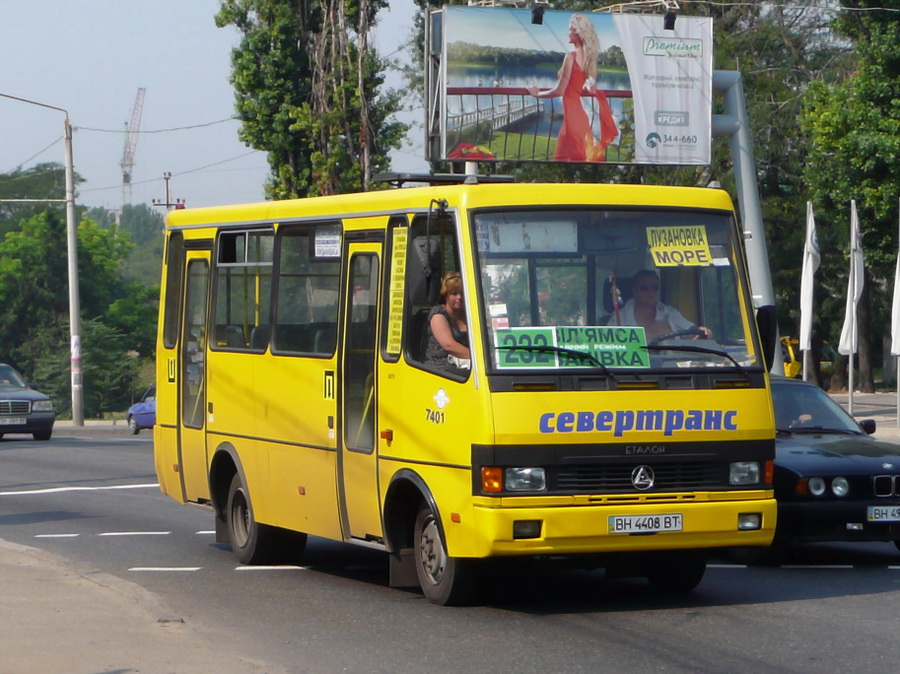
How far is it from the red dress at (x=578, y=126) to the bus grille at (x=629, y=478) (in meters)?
24.5

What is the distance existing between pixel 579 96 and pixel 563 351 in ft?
81.7

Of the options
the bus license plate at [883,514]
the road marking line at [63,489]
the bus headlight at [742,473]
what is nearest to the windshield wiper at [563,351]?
the bus headlight at [742,473]

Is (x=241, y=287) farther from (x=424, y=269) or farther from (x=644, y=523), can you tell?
(x=644, y=523)

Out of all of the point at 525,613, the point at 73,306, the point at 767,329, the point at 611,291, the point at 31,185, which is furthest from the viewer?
the point at 31,185

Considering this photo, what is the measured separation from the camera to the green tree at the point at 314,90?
129 ft

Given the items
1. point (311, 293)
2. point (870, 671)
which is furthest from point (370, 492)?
point (870, 671)

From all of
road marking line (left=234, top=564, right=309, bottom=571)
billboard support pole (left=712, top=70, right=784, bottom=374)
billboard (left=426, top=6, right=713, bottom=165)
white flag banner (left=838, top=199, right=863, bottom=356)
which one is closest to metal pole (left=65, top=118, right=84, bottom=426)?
billboard (left=426, top=6, right=713, bottom=165)

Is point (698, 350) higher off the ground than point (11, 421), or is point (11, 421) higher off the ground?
point (698, 350)

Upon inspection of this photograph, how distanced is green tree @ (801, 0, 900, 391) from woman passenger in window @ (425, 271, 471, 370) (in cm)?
2655

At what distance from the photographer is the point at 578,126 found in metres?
33.5

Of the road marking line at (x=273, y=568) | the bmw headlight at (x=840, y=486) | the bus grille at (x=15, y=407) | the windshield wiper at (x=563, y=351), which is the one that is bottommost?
the bus grille at (x=15, y=407)

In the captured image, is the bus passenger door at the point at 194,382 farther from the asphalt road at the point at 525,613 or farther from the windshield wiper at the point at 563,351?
the windshield wiper at the point at 563,351

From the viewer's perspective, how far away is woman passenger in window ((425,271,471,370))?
930 centimetres

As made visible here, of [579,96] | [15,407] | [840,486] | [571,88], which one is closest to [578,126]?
[579,96]
